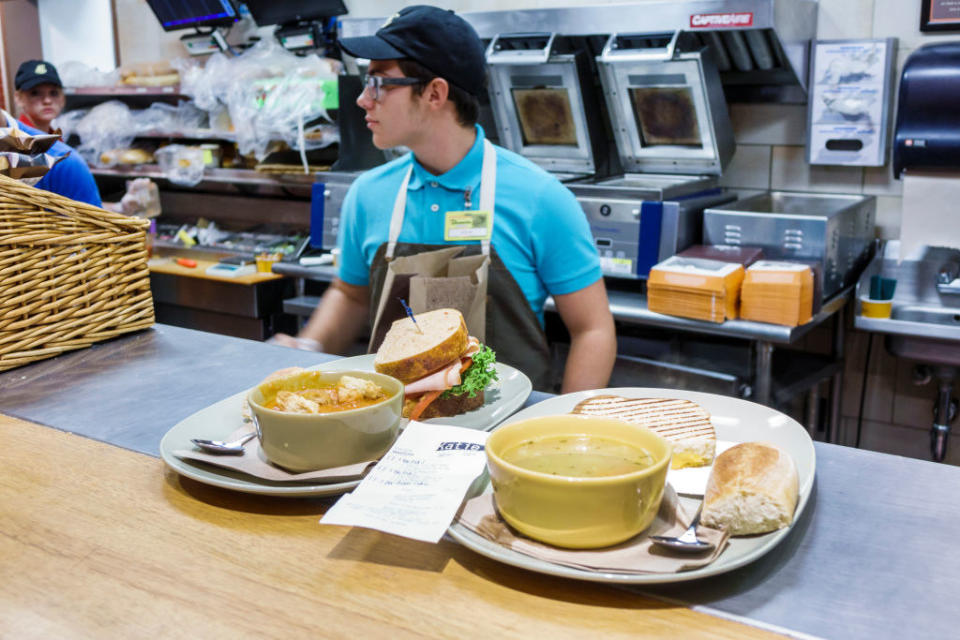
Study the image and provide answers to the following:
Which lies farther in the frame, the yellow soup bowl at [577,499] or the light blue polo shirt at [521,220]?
the light blue polo shirt at [521,220]

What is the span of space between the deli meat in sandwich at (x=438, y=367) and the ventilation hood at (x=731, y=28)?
2.16 metres

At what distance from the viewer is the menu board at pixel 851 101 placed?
126 inches

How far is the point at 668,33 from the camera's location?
10.3ft

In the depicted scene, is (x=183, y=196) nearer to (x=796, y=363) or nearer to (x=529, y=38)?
(x=529, y=38)

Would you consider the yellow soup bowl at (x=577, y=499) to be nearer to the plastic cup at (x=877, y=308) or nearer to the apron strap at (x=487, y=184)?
the apron strap at (x=487, y=184)

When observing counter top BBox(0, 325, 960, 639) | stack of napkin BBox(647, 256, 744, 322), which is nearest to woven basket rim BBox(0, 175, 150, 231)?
counter top BBox(0, 325, 960, 639)

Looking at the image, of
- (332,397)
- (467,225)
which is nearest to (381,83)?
(467,225)

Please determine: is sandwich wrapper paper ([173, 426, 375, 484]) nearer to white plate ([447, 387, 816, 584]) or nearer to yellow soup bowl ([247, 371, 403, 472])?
yellow soup bowl ([247, 371, 403, 472])

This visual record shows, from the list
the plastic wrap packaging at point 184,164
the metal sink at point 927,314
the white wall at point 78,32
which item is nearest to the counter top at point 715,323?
the metal sink at point 927,314

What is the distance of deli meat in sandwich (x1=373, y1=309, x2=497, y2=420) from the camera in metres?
1.13

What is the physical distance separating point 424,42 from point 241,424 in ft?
4.08

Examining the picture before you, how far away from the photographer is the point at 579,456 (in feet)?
2.79

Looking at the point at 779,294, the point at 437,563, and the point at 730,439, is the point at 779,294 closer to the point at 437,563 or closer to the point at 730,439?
the point at 730,439

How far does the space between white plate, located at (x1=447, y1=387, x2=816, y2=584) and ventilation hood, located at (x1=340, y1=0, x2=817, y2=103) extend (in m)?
2.11
